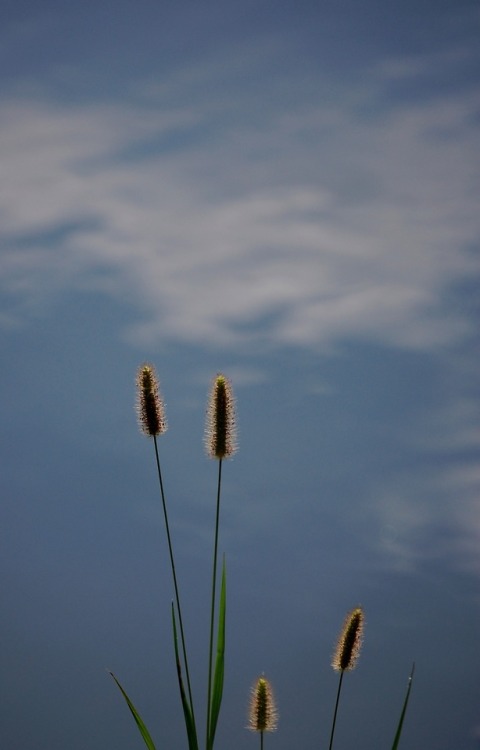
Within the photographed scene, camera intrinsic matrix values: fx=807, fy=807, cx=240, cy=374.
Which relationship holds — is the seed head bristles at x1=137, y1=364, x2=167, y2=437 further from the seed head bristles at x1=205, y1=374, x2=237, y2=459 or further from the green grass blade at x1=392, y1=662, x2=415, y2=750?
the green grass blade at x1=392, y1=662, x2=415, y2=750

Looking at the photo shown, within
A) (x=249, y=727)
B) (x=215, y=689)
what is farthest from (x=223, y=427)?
(x=249, y=727)

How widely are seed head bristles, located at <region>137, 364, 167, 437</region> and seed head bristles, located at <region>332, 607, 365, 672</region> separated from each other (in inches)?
56.8

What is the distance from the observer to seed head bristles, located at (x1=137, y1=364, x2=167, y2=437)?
14.5ft

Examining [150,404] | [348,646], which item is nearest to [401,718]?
[348,646]

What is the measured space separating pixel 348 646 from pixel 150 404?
1.67m

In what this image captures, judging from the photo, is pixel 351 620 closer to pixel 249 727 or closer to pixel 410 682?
pixel 410 682

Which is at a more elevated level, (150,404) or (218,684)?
(150,404)

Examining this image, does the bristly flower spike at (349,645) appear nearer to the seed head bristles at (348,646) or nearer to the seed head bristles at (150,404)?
the seed head bristles at (348,646)

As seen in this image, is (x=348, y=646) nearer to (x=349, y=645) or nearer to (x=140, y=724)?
(x=349, y=645)

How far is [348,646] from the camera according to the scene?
167 inches

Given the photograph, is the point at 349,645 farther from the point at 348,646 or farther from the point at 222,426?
the point at 222,426

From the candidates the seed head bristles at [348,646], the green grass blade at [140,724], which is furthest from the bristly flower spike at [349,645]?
the green grass blade at [140,724]

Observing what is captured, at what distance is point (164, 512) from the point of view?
13.4 ft

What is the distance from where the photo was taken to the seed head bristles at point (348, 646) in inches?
167
